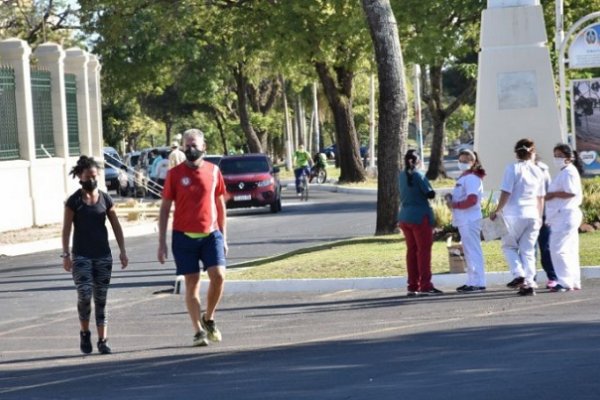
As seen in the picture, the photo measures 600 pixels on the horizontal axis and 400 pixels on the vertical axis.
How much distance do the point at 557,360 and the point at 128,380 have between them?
130 inches

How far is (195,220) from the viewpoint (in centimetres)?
1234

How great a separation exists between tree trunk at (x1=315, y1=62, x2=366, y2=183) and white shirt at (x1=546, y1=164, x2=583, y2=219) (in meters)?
32.7

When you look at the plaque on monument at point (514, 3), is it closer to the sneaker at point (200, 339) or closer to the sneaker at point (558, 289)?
the sneaker at point (558, 289)

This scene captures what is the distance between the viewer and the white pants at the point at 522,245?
1558 centimetres

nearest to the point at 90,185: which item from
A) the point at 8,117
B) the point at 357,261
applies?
the point at 357,261

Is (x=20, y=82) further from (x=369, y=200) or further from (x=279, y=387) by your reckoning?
(x=279, y=387)

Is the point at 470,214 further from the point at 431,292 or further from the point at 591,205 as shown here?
the point at 591,205

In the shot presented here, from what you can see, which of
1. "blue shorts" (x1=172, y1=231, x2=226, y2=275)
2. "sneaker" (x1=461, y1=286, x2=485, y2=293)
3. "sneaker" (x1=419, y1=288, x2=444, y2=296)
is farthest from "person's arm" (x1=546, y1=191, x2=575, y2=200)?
"blue shorts" (x1=172, y1=231, x2=226, y2=275)

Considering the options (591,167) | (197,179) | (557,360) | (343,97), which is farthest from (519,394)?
(343,97)

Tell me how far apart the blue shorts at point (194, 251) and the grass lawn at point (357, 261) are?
548 cm

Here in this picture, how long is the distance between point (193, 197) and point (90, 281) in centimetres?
127

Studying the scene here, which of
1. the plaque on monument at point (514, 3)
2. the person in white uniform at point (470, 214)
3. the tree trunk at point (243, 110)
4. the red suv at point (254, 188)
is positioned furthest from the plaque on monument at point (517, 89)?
the tree trunk at point (243, 110)

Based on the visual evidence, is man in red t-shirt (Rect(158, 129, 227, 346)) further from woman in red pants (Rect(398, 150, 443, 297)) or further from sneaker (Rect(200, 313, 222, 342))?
woman in red pants (Rect(398, 150, 443, 297))

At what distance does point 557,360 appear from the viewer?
10.4m
